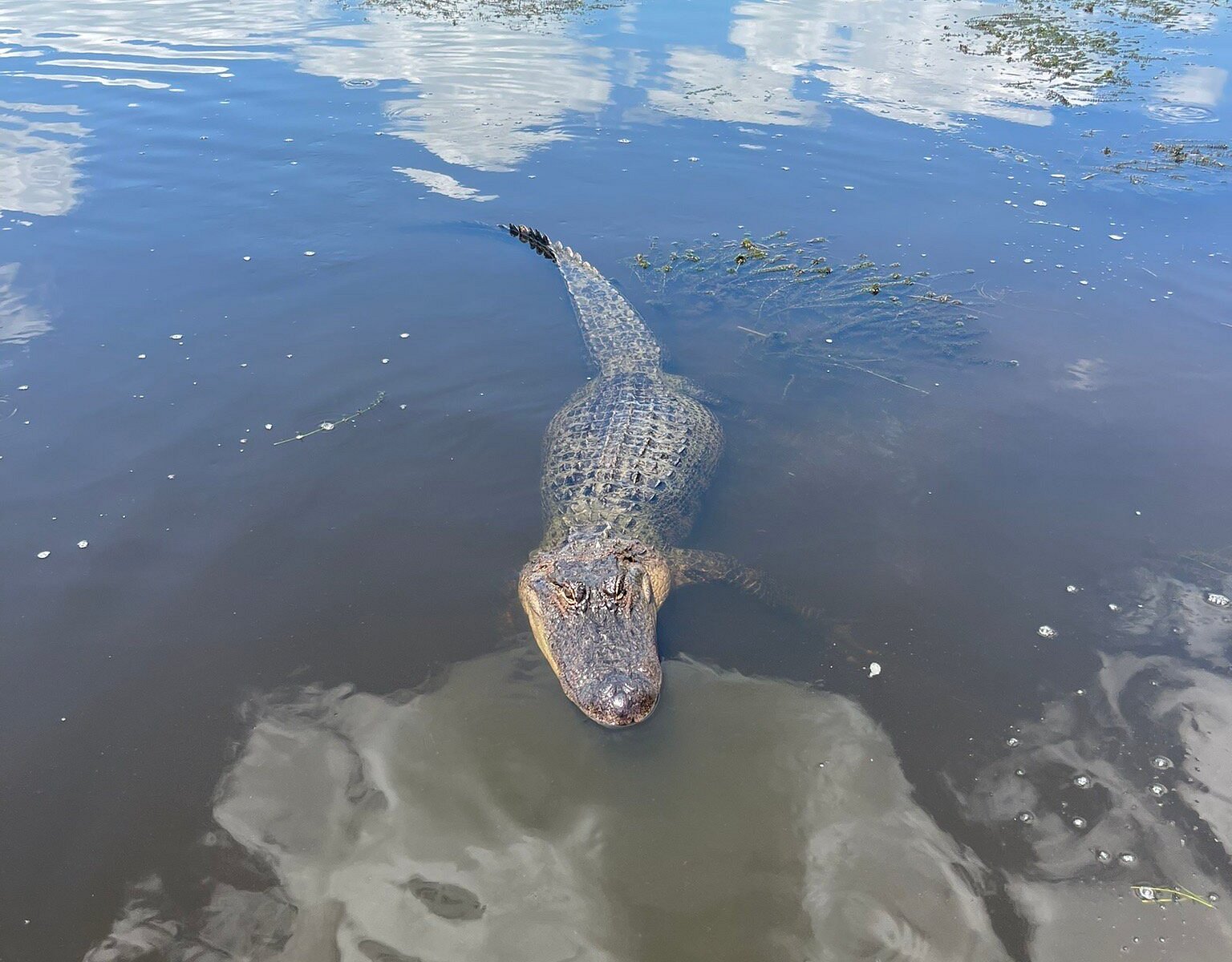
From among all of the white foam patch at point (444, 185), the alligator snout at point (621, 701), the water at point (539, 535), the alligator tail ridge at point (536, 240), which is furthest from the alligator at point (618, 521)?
the white foam patch at point (444, 185)

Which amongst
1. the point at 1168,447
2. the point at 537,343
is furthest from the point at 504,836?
the point at 1168,447

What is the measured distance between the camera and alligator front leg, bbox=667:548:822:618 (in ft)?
17.6

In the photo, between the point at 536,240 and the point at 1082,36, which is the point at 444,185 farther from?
the point at 1082,36

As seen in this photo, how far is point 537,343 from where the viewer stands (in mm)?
8125

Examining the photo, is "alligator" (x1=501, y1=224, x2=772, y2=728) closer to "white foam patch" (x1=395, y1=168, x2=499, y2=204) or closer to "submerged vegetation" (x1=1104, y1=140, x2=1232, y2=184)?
"white foam patch" (x1=395, y1=168, x2=499, y2=204)

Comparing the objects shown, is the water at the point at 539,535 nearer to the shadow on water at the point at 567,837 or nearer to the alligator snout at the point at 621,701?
the shadow on water at the point at 567,837

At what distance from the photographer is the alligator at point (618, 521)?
4.77 m

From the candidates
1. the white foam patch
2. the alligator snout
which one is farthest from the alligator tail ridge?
the alligator snout

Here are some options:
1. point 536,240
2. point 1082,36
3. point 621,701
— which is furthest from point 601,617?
point 1082,36

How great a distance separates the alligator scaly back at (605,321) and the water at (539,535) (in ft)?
0.87

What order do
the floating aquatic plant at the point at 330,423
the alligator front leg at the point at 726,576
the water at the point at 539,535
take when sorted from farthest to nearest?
the floating aquatic plant at the point at 330,423 < the alligator front leg at the point at 726,576 < the water at the point at 539,535

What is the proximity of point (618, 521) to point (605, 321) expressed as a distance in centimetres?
296

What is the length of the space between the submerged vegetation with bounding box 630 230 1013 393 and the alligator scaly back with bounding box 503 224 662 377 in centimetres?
71

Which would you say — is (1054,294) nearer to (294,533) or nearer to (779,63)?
(294,533)
